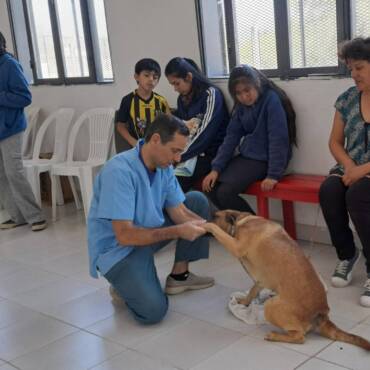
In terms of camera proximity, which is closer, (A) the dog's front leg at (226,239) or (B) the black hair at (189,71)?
(A) the dog's front leg at (226,239)

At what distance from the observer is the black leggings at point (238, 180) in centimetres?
347

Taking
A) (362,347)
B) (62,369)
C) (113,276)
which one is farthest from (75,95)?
(362,347)

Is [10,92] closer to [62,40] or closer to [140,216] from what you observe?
[62,40]

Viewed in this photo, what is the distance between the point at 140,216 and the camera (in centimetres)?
263

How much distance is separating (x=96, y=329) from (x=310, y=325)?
98cm

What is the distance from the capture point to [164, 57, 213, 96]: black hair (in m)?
3.73

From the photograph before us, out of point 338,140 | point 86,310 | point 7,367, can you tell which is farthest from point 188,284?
point 338,140

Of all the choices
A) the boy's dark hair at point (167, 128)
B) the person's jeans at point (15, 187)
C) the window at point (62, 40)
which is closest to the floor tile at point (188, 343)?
the boy's dark hair at point (167, 128)

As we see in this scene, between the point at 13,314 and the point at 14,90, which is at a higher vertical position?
the point at 14,90

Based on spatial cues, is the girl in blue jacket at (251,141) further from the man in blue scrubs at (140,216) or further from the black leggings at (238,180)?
the man in blue scrubs at (140,216)

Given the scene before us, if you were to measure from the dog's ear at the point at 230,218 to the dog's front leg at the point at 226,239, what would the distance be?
64 mm

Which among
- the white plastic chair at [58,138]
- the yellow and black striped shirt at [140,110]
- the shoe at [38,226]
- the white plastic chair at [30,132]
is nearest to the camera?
the yellow and black striped shirt at [140,110]

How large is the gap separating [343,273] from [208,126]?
1344mm

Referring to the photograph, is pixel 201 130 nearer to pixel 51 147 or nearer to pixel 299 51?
pixel 299 51
